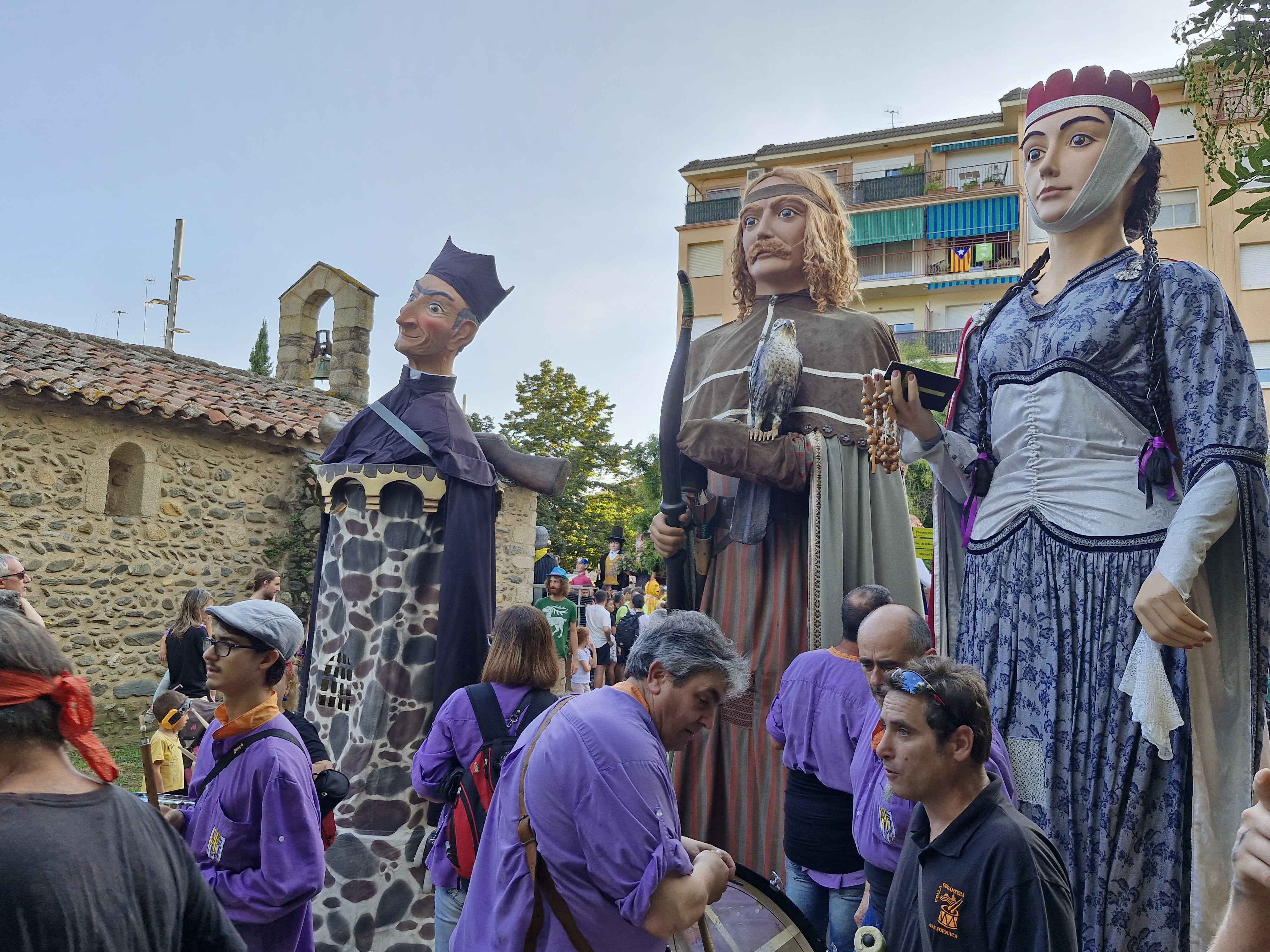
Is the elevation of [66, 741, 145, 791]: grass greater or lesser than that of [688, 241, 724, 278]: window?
lesser

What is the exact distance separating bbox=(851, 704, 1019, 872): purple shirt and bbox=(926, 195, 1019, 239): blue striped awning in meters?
30.9

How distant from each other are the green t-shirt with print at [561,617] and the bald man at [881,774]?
8.22 m

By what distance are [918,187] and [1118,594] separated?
3224 cm

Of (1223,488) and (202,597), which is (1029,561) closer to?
(1223,488)

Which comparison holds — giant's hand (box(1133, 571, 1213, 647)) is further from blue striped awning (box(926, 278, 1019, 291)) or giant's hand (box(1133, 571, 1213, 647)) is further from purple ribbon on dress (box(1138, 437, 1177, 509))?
blue striped awning (box(926, 278, 1019, 291))

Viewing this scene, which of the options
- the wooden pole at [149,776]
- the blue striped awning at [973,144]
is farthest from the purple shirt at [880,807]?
the blue striped awning at [973,144]

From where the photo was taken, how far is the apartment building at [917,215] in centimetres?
3047

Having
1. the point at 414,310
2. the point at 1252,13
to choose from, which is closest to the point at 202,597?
the point at 414,310

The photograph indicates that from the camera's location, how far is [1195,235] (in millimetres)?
24484

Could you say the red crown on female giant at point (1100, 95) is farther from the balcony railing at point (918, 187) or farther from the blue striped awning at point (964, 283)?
the blue striped awning at point (964, 283)

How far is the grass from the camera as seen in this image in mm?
8164

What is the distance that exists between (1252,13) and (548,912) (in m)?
3.51

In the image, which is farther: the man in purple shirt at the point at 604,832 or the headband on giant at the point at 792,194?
the headband on giant at the point at 792,194

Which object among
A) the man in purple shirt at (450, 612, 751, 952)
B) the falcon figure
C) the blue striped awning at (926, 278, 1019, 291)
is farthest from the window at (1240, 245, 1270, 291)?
the man in purple shirt at (450, 612, 751, 952)
